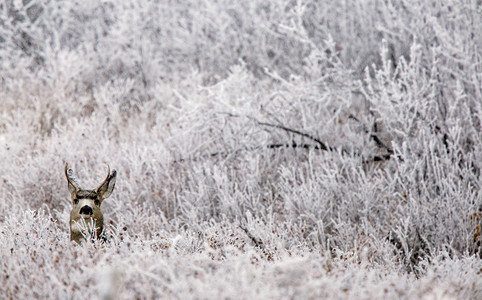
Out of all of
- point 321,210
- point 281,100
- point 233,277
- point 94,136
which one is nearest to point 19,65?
point 94,136

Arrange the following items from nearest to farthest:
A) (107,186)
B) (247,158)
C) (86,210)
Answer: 1. (86,210)
2. (107,186)
3. (247,158)

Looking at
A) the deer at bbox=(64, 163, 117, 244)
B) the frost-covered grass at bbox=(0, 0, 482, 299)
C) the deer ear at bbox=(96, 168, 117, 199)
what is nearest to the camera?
the frost-covered grass at bbox=(0, 0, 482, 299)

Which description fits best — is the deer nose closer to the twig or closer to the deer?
the deer

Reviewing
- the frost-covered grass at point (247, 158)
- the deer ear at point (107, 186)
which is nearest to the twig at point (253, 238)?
the frost-covered grass at point (247, 158)

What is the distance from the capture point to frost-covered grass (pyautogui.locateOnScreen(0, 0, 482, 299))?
245 centimetres

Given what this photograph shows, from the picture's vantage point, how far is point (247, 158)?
4320 millimetres

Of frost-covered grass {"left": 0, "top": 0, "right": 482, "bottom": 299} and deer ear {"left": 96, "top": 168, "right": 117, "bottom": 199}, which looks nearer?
frost-covered grass {"left": 0, "top": 0, "right": 482, "bottom": 299}

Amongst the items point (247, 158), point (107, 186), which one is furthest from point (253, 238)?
point (247, 158)

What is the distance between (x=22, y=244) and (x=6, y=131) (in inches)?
115

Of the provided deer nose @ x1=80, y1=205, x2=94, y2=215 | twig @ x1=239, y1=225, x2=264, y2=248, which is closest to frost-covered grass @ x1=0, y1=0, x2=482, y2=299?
twig @ x1=239, y1=225, x2=264, y2=248

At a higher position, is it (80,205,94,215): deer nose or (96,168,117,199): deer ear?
(96,168,117,199): deer ear

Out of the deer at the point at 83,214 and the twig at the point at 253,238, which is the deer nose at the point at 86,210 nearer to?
the deer at the point at 83,214

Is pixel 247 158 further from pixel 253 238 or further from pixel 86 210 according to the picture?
pixel 86 210

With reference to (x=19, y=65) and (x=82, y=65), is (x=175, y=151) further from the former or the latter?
(x=19, y=65)
